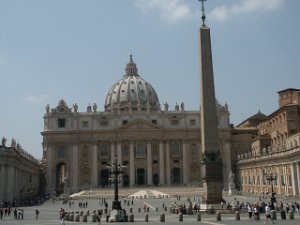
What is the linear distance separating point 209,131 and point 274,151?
1239 inches

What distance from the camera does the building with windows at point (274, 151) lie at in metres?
46.5

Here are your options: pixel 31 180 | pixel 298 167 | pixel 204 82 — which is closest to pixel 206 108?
pixel 204 82

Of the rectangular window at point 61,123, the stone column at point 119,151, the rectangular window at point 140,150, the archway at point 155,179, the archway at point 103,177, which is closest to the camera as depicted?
the stone column at point 119,151

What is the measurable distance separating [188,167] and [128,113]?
46.9 ft

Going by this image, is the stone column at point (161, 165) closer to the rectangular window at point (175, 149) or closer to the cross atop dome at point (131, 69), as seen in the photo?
the rectangular window at point (175, 149)

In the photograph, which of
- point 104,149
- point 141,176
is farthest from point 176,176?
point 104,149

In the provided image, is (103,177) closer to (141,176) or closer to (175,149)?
(141,176)

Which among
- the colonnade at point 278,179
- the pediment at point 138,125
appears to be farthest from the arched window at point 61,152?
the colonnade at point 278,179

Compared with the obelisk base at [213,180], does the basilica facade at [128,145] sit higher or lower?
higher

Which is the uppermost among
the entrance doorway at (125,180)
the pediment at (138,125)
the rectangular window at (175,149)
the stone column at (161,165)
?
the pediment at (138,125)

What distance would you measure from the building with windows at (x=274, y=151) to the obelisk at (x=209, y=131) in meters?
9.91

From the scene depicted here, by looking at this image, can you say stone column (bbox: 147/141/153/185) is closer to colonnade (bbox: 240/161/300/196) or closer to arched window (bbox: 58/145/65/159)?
arched window (bbox: 58/145/65/159)

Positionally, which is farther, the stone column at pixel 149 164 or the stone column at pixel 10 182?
the stone column at pixel 149 164

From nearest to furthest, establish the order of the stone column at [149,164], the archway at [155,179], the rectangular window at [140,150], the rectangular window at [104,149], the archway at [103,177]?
the stone column at [149,164]
the archway at [103,177]
the rectangular window at [140,150]
the rectangular window at [104,149]
the archway at [155,179]
